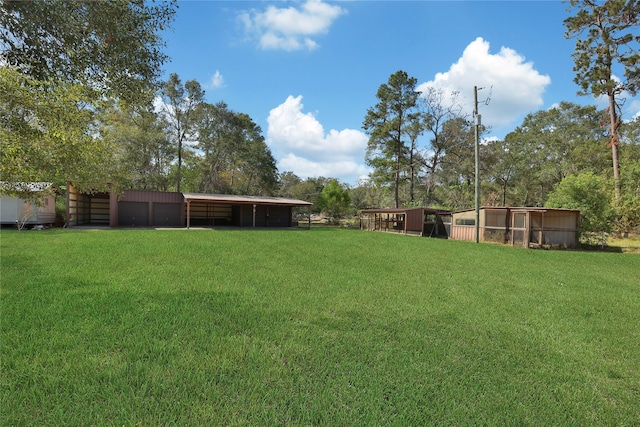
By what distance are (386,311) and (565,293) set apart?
4444mm

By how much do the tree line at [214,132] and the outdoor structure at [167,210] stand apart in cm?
316

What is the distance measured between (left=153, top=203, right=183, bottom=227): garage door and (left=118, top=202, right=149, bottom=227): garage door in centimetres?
56

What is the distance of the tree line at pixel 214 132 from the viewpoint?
3.66m

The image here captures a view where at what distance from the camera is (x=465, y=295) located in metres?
5.95

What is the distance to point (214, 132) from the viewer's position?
103 ft

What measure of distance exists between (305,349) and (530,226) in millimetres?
15988

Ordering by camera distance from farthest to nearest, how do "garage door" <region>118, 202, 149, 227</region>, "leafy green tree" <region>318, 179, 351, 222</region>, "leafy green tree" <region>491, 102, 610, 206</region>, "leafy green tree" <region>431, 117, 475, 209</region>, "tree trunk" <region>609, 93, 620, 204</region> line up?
"leafy green tree" <region>318, 179, 351, 222</region> < "leafy green tree" <region>431, 117, 475, 209</region> < "leafy green tree" <region>491, 102, 610, 206</region> < "garage door" <region>118, 202, 149, 227</region> < "tree trunk" <region>609, 93, 620, 204</region>

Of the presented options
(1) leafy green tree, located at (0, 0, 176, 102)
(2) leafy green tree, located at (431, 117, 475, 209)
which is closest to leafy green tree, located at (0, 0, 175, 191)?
(1) leafy green tree, located at (0, 0, 176, 102)

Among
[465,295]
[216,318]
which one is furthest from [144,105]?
[465,295]

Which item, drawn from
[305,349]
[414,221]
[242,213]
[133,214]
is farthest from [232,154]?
[305,349]

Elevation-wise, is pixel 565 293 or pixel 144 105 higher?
pixel 144 105

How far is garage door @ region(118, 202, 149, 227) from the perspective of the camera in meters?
20.5

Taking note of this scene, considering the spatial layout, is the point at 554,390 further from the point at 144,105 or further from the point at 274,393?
the point at 144,105

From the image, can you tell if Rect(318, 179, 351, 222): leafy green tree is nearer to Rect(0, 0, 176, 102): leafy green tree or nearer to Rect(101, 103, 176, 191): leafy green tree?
Rect(101, 103, 176, 191): leafy green tree
